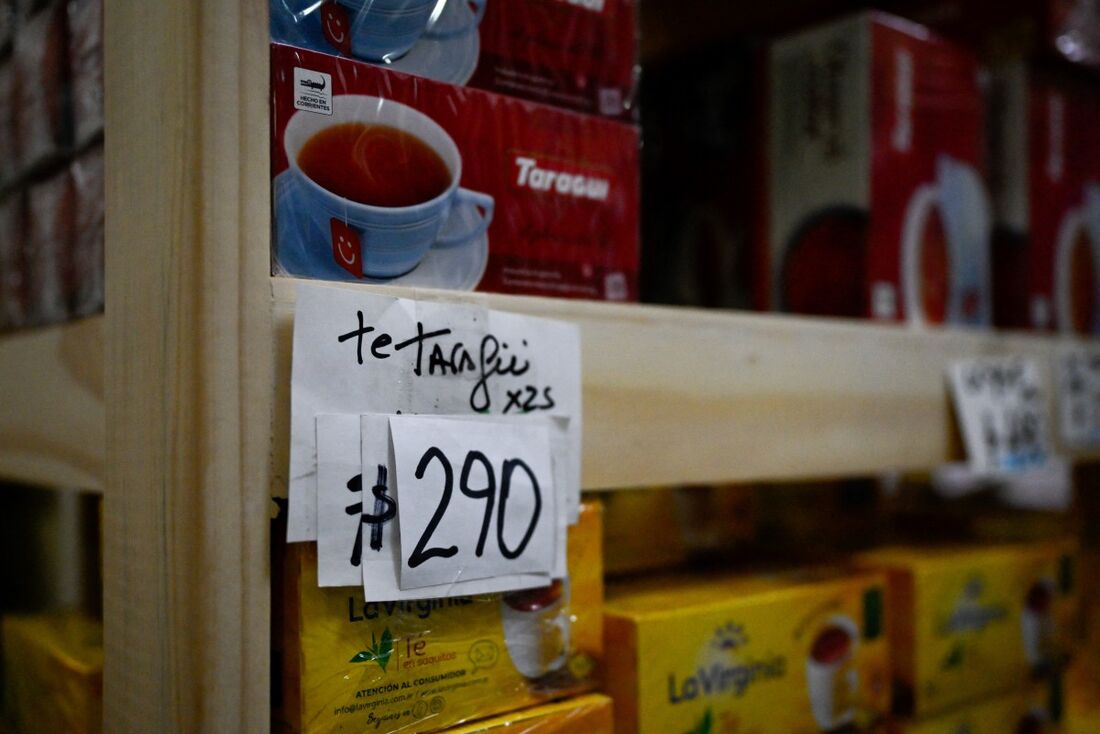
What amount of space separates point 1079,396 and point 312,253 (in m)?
1.04

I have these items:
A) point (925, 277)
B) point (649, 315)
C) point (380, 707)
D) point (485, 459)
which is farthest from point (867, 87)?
point (380, 707)

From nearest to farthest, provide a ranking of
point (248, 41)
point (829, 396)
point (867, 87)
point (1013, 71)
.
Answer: point (248, 41), point (829, 396), point (867, 87), point (1013, 71)

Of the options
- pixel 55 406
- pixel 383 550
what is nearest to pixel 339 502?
pixel 383 550

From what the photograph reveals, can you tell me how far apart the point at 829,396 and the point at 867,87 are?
13.8 inches

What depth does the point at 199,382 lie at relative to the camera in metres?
0.51

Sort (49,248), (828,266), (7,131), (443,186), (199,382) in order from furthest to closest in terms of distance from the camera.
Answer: (828,266), (7,131), (49,248), (443,186), (199,382)

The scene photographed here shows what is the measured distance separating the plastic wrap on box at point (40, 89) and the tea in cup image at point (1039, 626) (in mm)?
1110

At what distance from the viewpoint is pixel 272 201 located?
555 millimetres

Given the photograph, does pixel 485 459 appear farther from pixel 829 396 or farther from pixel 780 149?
pixel 780 149

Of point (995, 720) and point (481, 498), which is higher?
point (481, 498)

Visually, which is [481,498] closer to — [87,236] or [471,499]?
[471,499]

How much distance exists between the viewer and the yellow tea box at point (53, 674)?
0.67 meters

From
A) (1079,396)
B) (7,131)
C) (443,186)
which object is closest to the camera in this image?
(443,186)

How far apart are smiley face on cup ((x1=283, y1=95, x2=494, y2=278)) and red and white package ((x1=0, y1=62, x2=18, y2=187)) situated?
0.46 m
